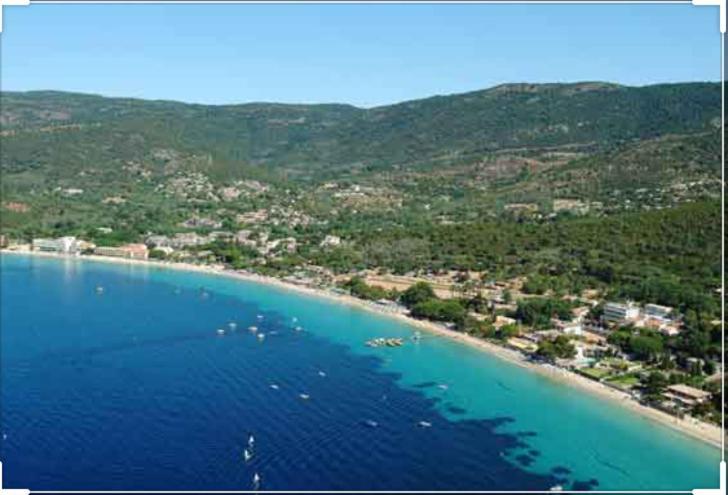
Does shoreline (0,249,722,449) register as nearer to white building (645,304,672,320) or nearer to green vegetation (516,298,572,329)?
green vegetation (516,298,572,329)

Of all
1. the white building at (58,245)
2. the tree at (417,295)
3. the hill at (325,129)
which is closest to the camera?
the tree at (417,295)

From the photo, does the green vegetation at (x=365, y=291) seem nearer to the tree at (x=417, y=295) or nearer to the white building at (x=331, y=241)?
the tree at (x=417, y=295)

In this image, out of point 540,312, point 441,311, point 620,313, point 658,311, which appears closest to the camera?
point 620,313

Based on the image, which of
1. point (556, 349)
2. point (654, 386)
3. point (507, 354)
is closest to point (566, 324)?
point (507, 354)

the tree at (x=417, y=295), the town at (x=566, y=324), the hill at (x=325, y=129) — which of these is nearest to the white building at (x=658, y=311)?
the town at (x=566, y=324)

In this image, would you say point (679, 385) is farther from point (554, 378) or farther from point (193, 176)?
point (193, 176)

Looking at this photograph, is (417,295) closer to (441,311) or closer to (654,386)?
(441,311)
